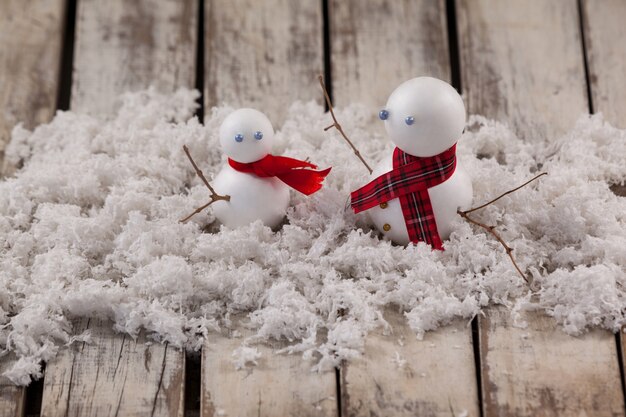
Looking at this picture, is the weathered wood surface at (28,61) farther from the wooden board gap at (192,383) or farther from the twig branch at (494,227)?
the twig branch at (494,227)

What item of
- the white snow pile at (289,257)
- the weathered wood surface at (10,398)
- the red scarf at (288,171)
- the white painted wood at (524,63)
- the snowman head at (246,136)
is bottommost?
the weathered wood surface at (10,398)

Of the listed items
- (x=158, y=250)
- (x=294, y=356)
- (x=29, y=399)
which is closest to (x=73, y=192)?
(x=158, y=250)

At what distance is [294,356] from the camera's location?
1203 millimetres

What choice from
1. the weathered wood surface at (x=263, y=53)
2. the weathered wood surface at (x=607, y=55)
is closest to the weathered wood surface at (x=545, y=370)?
the weathered wood surface at (x=607, y=55)

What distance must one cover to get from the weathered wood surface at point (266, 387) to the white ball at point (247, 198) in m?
0.20

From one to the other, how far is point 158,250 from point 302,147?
316 millimetres

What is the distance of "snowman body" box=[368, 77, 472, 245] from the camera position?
3.91 ft

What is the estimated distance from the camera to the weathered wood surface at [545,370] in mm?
1145

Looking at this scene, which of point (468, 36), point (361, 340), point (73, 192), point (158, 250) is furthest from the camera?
point (468, 36)

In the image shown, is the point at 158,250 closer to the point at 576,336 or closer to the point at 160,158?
the point at 160,158

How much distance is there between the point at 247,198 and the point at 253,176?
3 cm

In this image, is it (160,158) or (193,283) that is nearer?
(193,283)

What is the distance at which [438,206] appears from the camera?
49.8 inches

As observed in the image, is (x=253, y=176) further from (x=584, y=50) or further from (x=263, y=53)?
(x=584, y=50)
